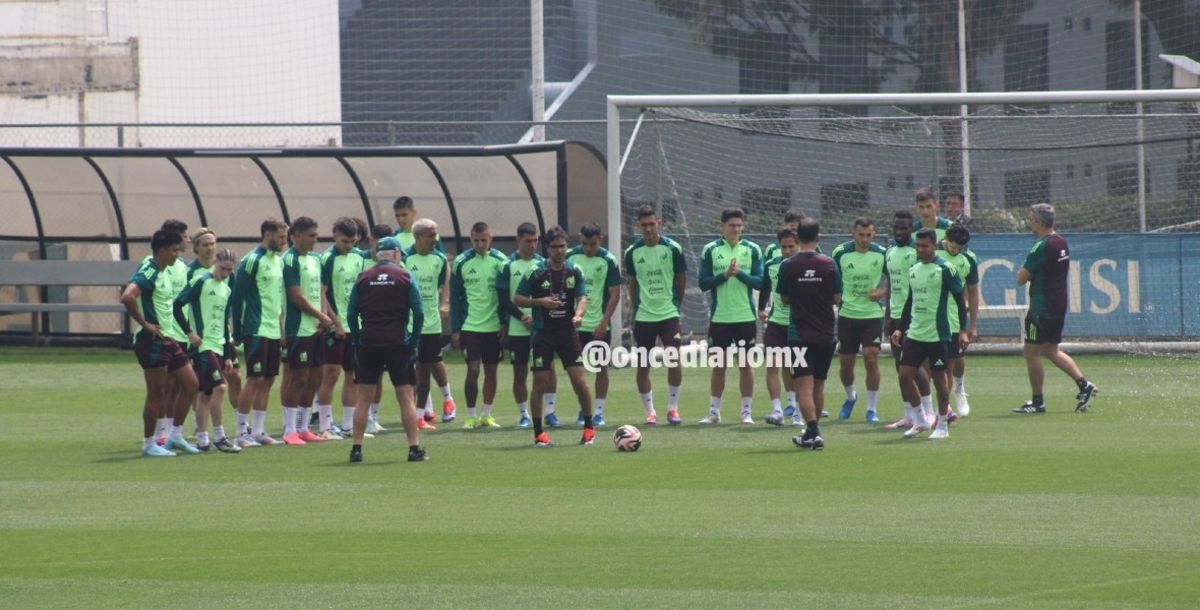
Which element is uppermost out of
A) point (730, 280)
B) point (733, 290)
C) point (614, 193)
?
point (614, 193)

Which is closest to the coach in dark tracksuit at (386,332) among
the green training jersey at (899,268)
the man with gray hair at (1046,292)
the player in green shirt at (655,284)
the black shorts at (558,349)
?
the black shorts at (558,349)

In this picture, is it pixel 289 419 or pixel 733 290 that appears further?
pixel 733 290

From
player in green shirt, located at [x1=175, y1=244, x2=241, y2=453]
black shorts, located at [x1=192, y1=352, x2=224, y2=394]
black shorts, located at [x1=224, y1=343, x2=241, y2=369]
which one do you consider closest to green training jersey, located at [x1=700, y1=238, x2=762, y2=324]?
black shorts, located at [x1=224, y1=343, x2=241, y2=369]

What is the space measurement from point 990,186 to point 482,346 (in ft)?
39.3

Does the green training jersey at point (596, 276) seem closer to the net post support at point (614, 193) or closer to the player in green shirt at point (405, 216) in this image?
the player in green shirt at point (405, 216)

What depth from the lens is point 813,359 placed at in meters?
13.0

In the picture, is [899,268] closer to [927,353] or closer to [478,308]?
[927,353]

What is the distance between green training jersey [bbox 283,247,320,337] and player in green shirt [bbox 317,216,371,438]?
218mm

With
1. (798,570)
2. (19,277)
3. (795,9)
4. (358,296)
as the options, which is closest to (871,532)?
(798,570)

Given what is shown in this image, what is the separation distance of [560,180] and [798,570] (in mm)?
15409

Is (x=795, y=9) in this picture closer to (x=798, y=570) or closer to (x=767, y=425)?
(x=767, y=425)

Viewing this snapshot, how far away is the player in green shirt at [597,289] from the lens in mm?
15281

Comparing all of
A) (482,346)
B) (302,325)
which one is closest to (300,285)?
(302,325)

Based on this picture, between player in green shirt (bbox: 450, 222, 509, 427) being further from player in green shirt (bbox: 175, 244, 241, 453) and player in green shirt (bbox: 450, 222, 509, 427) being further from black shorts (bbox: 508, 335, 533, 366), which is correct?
player in green shirt (bbox: 175, 244, 241, 453)
